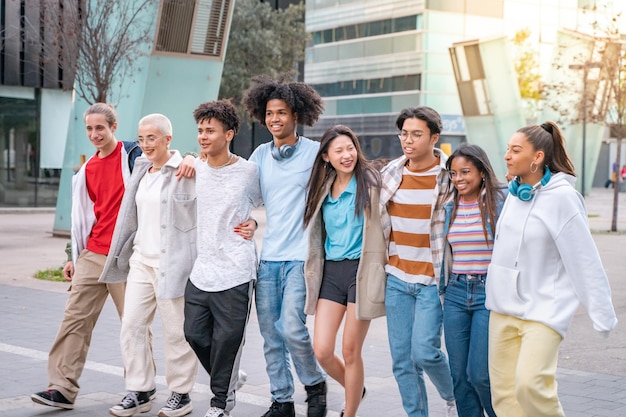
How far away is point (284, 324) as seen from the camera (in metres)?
5.74

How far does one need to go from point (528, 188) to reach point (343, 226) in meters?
1.32

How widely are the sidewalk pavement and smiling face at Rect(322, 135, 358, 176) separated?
1.61 meters

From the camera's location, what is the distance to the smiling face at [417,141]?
17.6 feet

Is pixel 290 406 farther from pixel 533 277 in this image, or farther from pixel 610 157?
pixel 610 157

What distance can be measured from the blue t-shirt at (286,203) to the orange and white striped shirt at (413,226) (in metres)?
0.60

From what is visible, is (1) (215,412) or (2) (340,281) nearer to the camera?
(2) (340,281)

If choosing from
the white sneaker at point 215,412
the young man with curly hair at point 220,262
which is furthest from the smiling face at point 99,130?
→ the white sneaker at point 215,412

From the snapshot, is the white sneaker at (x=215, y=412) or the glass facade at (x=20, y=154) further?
the glass facade at (x=20, y=154)

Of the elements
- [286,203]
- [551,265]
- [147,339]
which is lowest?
[147,339]

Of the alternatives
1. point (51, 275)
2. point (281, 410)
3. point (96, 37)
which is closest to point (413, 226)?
point (281, 410)

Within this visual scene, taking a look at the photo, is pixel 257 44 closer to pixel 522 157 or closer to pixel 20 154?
pixel 20 154

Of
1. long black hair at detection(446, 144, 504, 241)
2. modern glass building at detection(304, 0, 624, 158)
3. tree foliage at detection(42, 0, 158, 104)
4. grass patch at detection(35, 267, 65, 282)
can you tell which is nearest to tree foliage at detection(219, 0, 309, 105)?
modern glass building at detection(304, 0, 624, 158)

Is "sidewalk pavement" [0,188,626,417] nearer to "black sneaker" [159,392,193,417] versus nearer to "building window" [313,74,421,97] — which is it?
"black sneaker" [159,392,193,417]

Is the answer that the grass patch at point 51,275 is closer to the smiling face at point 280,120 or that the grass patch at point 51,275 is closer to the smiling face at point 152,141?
the smiling face at point 152,141
